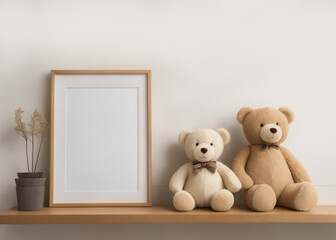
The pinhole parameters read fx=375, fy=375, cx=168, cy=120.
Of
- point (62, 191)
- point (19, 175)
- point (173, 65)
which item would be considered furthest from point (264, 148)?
point (19, 175)

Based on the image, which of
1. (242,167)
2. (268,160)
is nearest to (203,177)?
(242,167)

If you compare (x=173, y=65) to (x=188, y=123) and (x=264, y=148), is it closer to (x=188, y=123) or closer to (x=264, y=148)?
(x=188, y=123)

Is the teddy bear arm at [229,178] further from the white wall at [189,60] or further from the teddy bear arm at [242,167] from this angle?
the white wall at [189,60]

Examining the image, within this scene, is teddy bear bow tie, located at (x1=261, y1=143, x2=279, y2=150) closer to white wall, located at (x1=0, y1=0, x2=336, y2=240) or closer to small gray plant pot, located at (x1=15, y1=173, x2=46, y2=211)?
white wall, located at (x1=0, y1=0, x2=336, y2=240)

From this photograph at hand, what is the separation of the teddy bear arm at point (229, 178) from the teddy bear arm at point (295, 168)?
242mm

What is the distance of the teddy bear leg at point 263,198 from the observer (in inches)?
54.4

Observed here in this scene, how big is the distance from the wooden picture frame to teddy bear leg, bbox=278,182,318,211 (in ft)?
1.81

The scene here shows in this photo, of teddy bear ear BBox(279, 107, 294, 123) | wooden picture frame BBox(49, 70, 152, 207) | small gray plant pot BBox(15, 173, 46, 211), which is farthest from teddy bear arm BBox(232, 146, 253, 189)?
small gray plant pot BBox(15, 173, 46, 211)

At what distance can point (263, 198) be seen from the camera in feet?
4.53

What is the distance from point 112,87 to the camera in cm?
160

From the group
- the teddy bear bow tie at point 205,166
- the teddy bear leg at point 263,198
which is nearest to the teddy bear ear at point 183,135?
the teddy bear bow tie at point 205,166

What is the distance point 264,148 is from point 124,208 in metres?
0.61

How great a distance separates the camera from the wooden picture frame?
1.54 metres

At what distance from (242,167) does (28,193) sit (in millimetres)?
843
